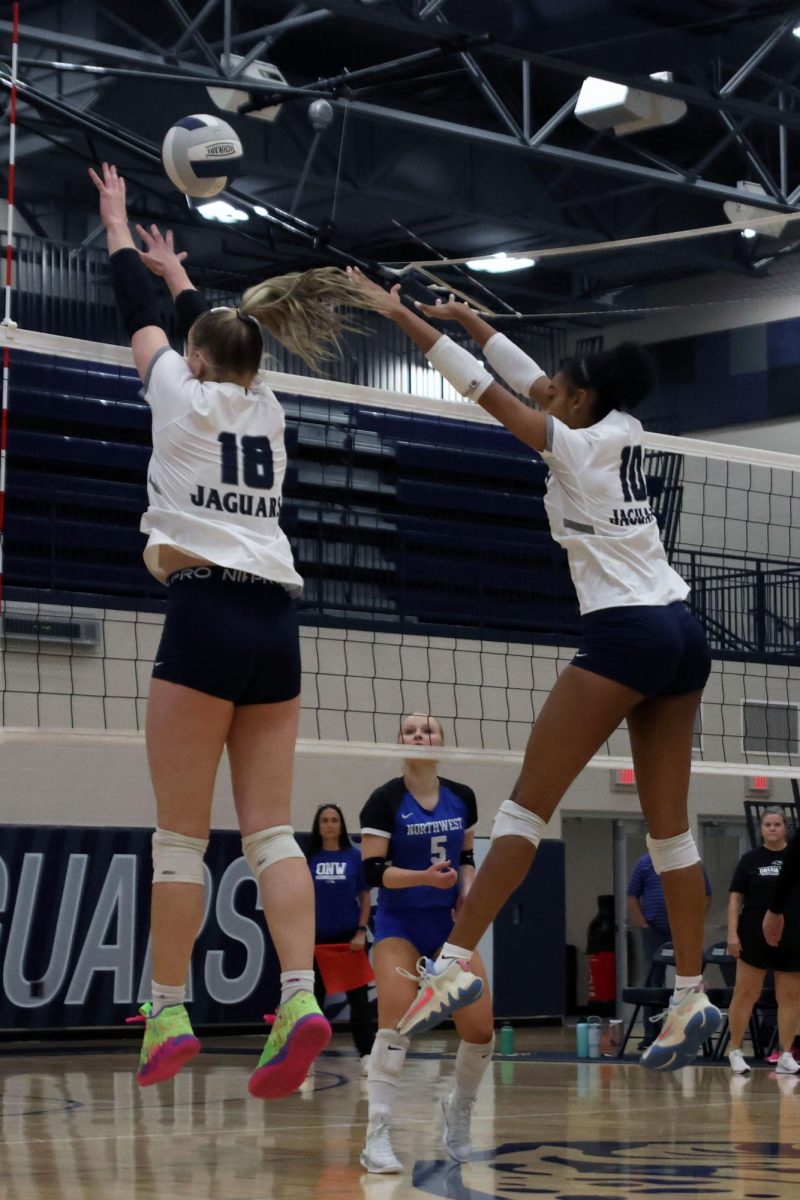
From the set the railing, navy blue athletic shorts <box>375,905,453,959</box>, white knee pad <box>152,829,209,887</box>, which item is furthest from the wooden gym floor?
the railing

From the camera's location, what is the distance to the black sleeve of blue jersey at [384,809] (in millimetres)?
6883

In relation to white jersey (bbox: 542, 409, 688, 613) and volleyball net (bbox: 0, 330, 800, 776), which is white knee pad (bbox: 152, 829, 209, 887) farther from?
volleyball net (bbox: 0, 330, 800, 776)

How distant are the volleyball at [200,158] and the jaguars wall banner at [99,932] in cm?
815

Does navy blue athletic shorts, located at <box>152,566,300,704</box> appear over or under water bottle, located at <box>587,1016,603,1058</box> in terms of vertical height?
over

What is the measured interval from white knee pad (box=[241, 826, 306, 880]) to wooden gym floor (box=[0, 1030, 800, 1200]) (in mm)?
1435

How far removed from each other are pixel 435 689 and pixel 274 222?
14.2ft


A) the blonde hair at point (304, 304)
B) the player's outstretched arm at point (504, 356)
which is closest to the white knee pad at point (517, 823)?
the player's outstretched arm at point (504, 356)

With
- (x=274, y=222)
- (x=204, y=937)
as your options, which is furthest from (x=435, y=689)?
(x=274, y=222)

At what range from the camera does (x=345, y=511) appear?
1370cm

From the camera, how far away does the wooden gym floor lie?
534 cm

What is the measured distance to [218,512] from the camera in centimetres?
411

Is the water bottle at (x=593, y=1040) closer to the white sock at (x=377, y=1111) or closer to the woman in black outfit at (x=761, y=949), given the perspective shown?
the woman in black outfit at (x=761, y=949)

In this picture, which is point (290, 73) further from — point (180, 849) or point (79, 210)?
point (180, 849)

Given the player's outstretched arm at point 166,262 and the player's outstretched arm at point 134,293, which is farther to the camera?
the player's outstretched arm at point 166,262
